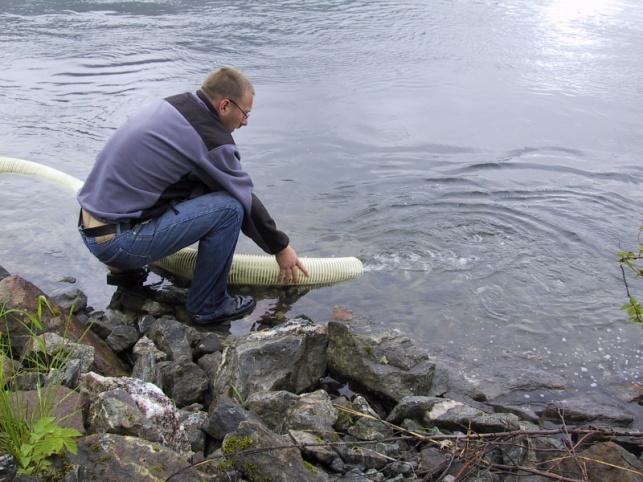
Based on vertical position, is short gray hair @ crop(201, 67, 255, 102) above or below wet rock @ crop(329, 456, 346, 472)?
above

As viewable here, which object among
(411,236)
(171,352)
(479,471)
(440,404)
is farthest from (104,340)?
(411,236)

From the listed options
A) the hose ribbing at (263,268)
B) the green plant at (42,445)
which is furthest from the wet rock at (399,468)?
the hose ribbing at (263,268)

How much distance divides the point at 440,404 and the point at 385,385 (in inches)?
15.2

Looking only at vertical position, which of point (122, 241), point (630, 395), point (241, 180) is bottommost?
point (630, 395)

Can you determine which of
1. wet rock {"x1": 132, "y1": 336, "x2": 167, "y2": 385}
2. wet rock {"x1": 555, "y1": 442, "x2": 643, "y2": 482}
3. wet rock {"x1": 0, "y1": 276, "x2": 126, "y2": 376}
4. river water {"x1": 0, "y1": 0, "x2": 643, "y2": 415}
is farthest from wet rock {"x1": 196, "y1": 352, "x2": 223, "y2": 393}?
wet rock {"x1": 555, "y1": 442, "x2": 643, "y2": 482}

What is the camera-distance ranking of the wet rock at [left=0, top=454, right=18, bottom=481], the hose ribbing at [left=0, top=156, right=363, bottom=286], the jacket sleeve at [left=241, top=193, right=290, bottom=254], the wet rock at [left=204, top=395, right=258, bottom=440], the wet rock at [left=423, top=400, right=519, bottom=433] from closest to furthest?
the wet rock at [left=0, top=454, right=18, bottom=481] < the wet rock at [left=204, top=395, right=258, bottom=440] < the wet rock at [left=423, top=400, right=519, bottom=433] < the jacket sleeve at [left=241, top=193, right=290, bottom=254] < the hose ribbing at [left=0, top=156, right=363, bottom=286]

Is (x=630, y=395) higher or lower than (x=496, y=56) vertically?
lower

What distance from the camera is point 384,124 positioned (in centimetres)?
868

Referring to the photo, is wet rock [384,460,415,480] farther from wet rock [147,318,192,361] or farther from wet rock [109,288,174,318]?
wet rock [109,288,174,318]

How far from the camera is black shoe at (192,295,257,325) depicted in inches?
180

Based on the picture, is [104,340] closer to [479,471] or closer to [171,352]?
[171,352]

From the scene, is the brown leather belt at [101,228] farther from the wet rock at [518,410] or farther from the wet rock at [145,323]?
the wet rock at [518,410]

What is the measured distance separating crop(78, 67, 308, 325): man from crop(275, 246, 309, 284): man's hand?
37 cm

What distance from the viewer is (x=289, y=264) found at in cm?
468
